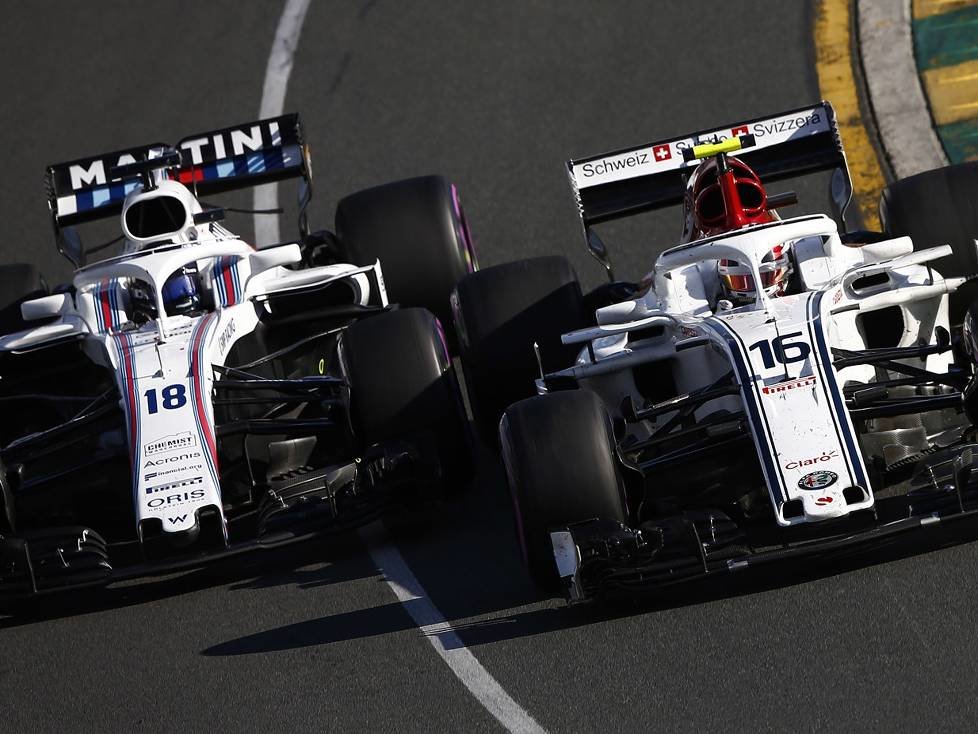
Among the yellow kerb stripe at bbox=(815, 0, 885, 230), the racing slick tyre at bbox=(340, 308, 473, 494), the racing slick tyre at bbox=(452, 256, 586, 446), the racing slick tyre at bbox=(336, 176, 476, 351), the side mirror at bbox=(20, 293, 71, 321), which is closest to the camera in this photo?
the racing slick tyre at bbox=(340, 308, 473, 494)

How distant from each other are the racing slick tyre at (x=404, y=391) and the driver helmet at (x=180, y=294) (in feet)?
4.47

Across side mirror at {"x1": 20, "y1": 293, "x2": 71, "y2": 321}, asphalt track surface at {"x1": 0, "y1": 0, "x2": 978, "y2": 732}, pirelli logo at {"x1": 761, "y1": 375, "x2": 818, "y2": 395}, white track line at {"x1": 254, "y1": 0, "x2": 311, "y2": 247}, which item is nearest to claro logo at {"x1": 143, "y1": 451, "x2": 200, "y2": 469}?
asphalt track surface at {"x1": 0, "y1": 0, "x2": 978, "y2": 732}

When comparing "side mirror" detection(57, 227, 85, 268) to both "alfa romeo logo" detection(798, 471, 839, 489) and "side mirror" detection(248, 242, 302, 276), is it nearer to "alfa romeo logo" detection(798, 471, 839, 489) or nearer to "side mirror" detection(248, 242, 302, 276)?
"side mirror" detection(248, 242, 302, 276)

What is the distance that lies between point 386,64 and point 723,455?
8.56 m

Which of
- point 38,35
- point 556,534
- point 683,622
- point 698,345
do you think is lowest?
point 683,622

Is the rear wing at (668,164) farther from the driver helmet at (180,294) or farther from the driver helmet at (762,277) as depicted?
the driver helmet at (180,294)

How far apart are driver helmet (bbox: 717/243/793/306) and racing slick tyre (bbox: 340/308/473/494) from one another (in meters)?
1.69

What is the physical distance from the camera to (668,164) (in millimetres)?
10742

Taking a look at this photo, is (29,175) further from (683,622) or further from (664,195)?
(683,622)

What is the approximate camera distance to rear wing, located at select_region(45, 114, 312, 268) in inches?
464

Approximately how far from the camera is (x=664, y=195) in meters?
10.8

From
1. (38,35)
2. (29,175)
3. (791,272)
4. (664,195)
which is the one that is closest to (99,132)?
(29,175)

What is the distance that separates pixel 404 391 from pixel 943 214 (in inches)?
130

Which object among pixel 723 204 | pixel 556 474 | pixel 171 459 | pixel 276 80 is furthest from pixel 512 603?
pixel 276 80
